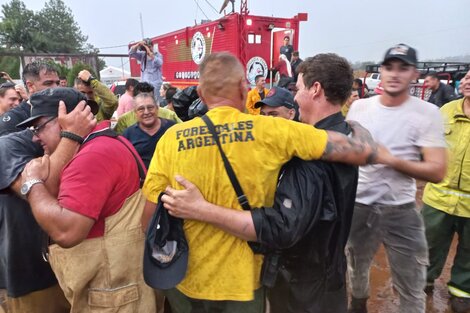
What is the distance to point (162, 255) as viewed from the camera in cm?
159

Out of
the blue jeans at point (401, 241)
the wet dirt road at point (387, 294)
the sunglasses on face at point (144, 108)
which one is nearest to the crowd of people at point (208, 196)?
the blue jeans at point (401, 241)

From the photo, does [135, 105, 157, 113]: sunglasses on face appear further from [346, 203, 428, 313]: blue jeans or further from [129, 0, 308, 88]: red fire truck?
[129, 0, 308, 88]: red fire truck

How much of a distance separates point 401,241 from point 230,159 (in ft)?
5.73

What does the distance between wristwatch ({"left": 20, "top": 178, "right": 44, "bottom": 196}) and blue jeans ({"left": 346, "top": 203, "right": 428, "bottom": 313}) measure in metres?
2.22

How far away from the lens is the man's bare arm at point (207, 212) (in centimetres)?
149

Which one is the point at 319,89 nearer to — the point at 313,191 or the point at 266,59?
the point at 313,191

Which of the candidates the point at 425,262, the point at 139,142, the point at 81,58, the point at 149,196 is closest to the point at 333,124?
the point at 149,196

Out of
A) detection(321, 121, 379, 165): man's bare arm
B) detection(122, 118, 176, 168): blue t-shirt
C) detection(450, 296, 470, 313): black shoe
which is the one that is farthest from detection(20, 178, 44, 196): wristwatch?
detection(450, 296, 470, 313): black shoe

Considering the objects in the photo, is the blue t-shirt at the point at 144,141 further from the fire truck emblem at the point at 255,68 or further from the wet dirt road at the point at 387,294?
the fire truck emblem at the point at 255,68

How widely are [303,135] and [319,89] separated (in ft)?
1.51

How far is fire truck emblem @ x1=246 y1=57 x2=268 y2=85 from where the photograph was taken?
335 inches

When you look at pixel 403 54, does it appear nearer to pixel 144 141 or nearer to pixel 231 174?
pixel 231 174

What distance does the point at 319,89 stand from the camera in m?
1.82

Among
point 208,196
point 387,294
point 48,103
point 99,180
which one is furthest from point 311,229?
point 387,294
